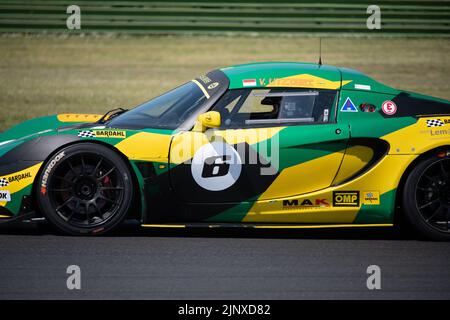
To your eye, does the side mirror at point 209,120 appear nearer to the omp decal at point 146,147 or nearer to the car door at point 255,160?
the car door at point 255,160

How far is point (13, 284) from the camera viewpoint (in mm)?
5371

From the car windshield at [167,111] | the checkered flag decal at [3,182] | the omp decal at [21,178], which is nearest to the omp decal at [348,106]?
the car windshield at [167,111]

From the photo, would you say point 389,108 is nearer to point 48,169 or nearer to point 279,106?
point 279,106

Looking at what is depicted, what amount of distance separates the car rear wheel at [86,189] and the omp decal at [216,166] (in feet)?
1.77

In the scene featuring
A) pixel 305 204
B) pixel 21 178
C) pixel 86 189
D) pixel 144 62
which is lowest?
pixel 305 204

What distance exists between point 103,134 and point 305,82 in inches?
66.1

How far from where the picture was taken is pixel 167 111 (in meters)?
6.95

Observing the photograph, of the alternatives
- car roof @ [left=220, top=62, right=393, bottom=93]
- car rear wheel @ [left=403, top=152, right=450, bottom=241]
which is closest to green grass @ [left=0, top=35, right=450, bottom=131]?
car roof @ [left=220, top=62, right=393, bottom=93]

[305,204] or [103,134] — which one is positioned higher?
[103,134]

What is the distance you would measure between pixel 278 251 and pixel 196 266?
0.77 metres

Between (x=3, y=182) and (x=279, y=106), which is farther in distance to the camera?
(x=279, y=106)

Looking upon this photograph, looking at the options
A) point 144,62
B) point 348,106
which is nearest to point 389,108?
point 348,106

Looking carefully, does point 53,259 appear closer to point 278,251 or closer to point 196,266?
point 196,266

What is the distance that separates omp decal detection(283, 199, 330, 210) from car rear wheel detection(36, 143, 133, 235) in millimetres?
1219
